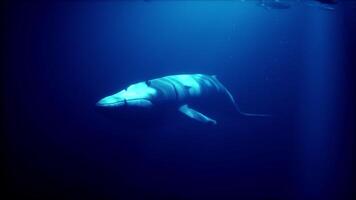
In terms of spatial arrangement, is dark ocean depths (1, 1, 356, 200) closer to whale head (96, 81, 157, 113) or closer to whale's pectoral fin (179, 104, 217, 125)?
whale's pectoral fin (179, 104, 217, 125)

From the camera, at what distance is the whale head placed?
6.33 metres

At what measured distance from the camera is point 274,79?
18.9 metres

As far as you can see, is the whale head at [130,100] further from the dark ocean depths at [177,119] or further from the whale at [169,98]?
the dark ocean depths at [177,119]

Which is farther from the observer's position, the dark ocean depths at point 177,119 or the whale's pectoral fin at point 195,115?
the dark ocean depths at point 177,119

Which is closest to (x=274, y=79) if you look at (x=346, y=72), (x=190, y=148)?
(x=346, y=72)

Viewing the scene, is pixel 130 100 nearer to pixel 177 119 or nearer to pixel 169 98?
pixel 169 98

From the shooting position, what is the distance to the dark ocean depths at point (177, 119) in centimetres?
945

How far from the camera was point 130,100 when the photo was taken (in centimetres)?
669

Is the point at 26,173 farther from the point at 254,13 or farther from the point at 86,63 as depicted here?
the point at 254,13

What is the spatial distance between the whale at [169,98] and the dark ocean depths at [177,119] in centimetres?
66

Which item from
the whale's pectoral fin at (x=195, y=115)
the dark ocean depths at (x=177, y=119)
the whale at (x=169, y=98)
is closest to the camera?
the whale at (x=169, y=98)

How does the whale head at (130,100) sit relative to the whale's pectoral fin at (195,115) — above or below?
above

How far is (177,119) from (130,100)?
7.20 feet

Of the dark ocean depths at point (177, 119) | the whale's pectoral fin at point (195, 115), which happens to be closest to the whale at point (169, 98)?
the whale's pectoral fin at point (195, 115)
